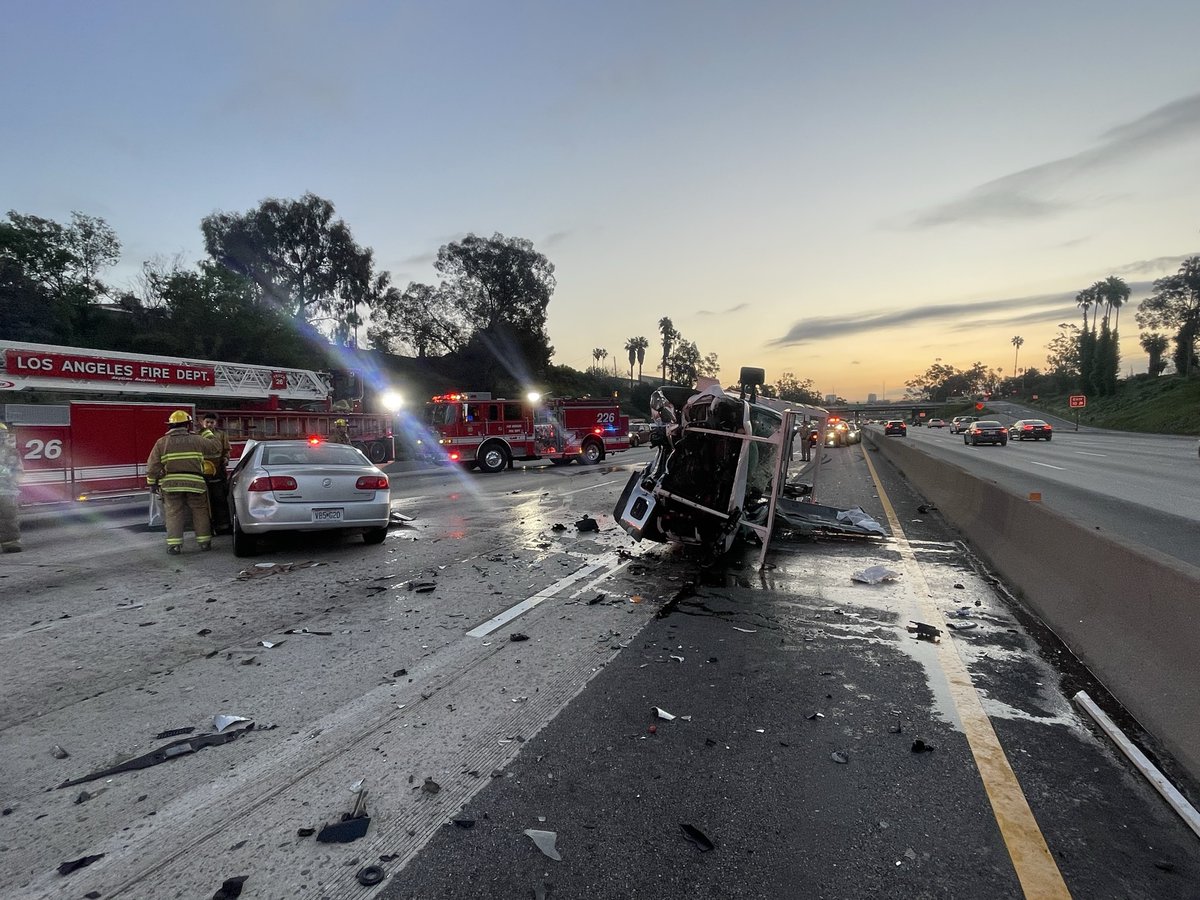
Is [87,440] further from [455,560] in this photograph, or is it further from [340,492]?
[455,560]

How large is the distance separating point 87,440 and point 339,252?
49035 mm

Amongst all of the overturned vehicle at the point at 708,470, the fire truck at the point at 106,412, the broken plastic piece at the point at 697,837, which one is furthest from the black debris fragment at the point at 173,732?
the fire truck at the point at 106,412

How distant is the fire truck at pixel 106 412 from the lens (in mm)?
10820

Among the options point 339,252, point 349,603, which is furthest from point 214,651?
point 339,252

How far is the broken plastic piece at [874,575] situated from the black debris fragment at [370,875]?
547 centimetres

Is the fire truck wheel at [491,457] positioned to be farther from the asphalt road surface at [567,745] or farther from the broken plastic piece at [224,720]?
the broken plastic piece at [224,720]

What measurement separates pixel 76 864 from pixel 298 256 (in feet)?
197

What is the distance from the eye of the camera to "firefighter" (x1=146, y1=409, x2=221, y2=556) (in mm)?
8016

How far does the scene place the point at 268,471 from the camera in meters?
7.67

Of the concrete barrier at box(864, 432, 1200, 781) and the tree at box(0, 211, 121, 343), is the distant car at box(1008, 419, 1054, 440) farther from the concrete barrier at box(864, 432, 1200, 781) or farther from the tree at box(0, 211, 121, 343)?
the tree at box(0, 211, 121, 343)

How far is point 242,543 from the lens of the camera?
773cm

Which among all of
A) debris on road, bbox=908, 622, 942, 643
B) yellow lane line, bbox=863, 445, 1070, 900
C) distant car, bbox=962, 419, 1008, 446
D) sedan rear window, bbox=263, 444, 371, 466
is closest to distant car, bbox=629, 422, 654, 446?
distant car, bbox=962, 419, 1008, 446

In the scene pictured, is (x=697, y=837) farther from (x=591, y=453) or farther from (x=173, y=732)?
(x=591, y=453)

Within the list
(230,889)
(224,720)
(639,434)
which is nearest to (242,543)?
(224,720)
